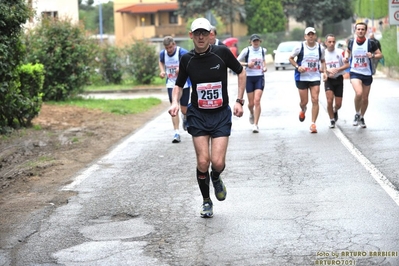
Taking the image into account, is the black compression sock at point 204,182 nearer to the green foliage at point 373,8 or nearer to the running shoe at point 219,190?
the running shoe at point 219,190

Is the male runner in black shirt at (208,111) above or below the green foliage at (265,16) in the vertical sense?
below

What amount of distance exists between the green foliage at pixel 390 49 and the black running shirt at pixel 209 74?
90.2 ft

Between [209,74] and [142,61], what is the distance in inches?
1078

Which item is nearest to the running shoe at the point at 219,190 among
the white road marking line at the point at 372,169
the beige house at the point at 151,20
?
the white road marking line at the point at 372,169

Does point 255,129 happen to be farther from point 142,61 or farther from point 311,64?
point 142,61

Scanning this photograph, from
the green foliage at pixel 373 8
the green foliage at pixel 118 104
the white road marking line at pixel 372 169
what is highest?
the green foliage at pixel 373 8

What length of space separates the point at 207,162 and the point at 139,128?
1042 cm

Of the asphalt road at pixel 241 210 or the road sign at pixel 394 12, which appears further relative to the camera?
the road sign at pixel 394 12

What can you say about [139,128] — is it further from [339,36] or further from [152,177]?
[339,36]

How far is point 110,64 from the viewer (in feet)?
120

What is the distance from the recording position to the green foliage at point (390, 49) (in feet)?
116

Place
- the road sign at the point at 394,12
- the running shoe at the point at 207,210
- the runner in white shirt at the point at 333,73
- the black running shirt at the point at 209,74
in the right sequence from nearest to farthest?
the running shoe at the point at 207,210 < the black running shirt at the point at 209,74 < the runner in white shirt at the point at 333,73 < the road sign at the point at 394,12

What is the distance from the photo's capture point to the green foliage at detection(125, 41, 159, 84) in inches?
1395

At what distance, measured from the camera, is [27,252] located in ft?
23.7
